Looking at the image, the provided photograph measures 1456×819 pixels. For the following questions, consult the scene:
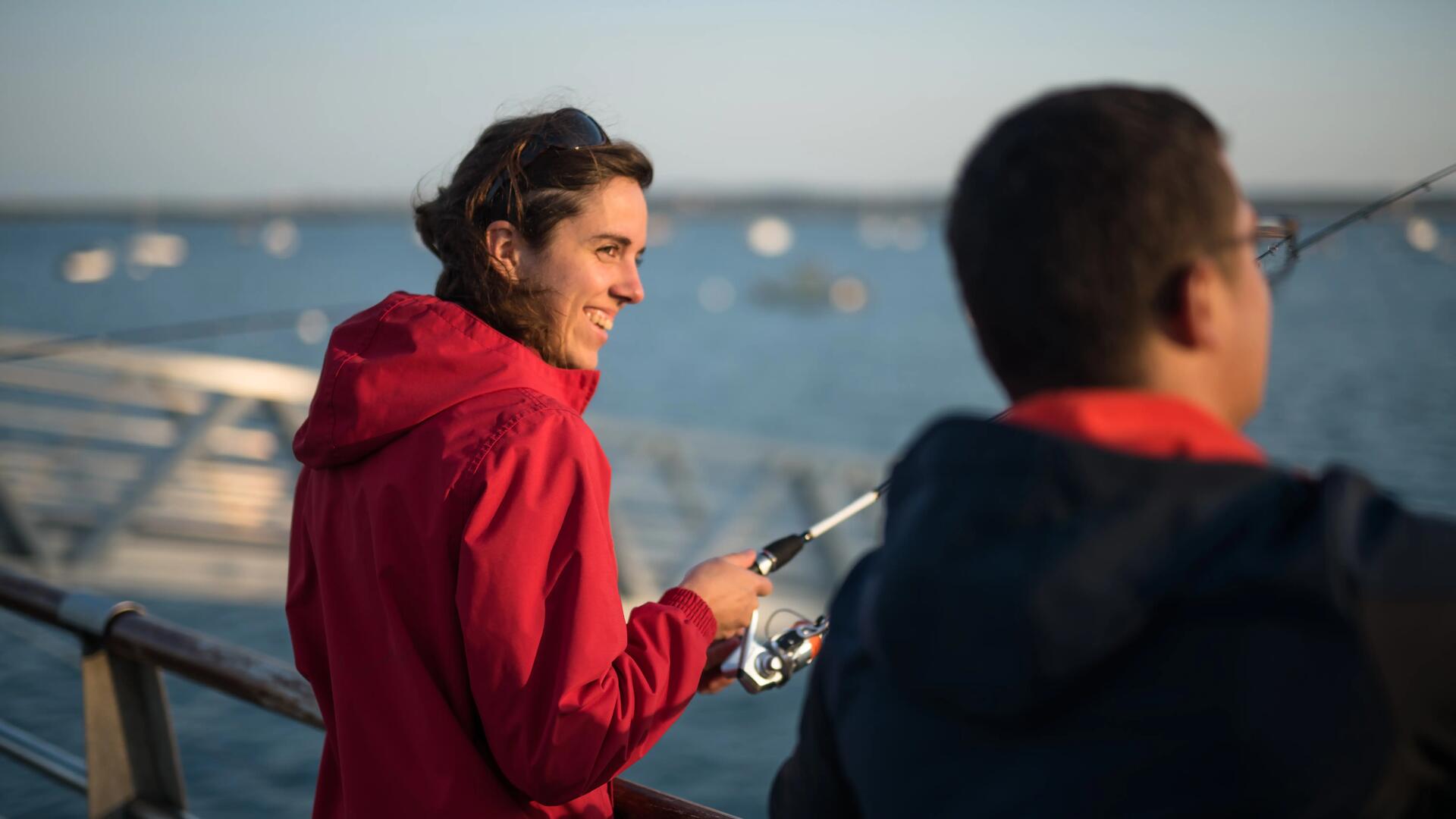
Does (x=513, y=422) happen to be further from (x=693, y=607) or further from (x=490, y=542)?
(x=693, y=607)

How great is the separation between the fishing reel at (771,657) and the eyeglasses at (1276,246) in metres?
0.74

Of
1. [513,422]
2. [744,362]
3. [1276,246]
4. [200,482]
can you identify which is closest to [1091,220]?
[1276,246]

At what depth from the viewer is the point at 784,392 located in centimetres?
6019

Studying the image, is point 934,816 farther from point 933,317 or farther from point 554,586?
point 933,317

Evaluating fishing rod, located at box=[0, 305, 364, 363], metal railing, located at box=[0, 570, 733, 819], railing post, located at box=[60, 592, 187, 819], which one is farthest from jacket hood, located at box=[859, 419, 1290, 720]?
fishing rod, located at box=[0, 305, 364, 363]

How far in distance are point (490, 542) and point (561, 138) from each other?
60 cm

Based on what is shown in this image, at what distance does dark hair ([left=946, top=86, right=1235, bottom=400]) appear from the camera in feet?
2.76

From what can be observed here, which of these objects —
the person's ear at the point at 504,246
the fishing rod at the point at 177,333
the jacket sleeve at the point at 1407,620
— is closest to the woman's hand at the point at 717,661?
the person's ear at the point at 504,246

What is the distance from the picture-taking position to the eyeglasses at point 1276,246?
1066 millimetres

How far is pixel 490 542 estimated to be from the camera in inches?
53.7

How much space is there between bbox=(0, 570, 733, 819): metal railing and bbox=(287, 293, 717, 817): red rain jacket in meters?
0.88

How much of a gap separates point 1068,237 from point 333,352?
101 cm

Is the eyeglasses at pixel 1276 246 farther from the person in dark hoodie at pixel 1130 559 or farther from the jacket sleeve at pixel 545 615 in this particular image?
the jacket sleeve at pixel 545 615

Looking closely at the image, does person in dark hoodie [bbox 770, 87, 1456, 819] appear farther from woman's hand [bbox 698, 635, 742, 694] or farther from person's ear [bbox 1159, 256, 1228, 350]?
woman's hand [bbox 698, 635, 742, 694]
